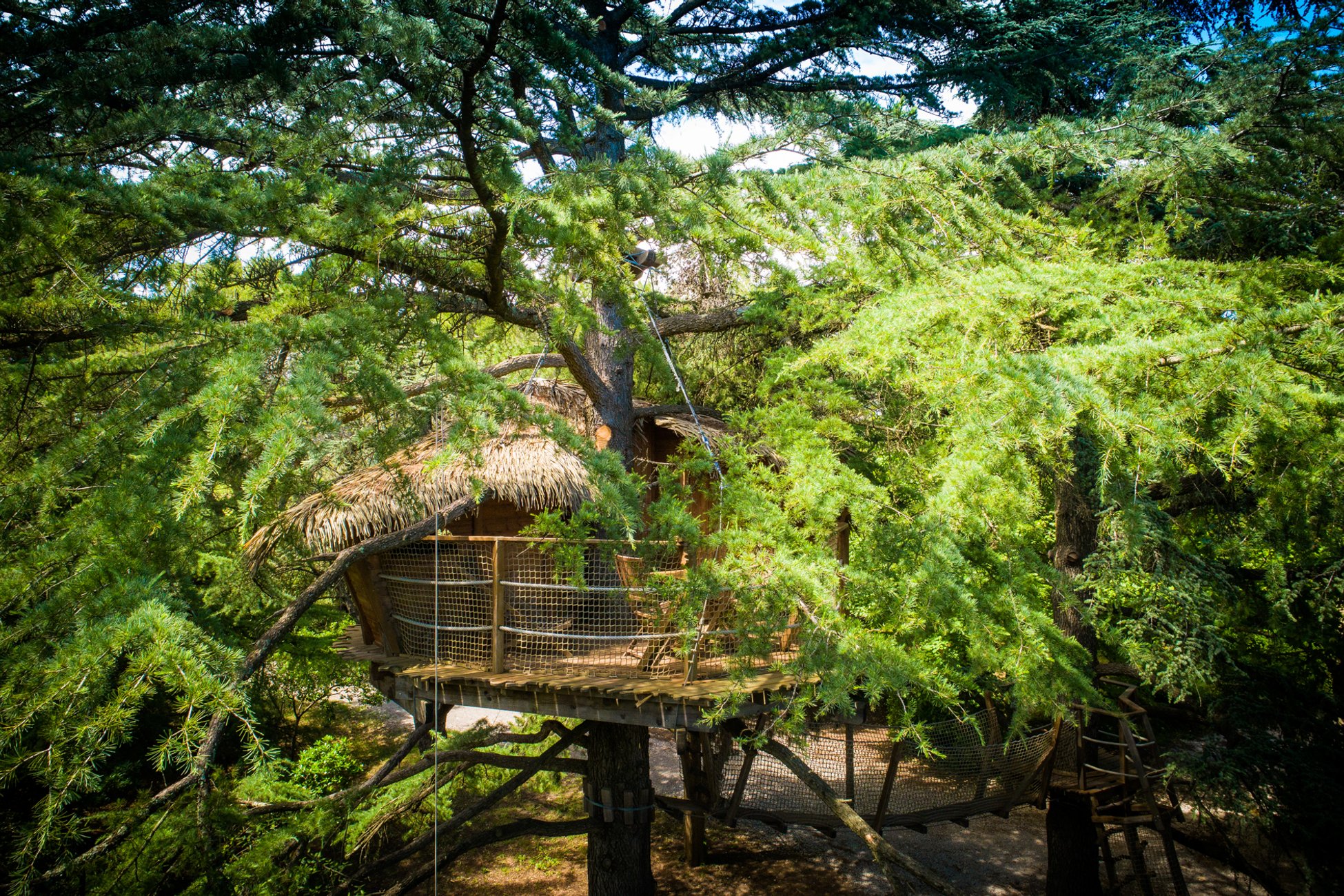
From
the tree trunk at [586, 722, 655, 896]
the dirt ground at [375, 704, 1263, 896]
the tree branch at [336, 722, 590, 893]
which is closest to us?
the tree branch at [336, 722, 590, 893]

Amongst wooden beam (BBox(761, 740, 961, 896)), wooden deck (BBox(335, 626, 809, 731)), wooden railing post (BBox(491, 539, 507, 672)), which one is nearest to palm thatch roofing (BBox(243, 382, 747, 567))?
wooden railing post (BBox(491, 539, 507, 672))

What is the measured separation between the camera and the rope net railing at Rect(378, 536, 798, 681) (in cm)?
450

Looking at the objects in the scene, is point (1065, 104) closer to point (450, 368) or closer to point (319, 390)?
point (450, 368)

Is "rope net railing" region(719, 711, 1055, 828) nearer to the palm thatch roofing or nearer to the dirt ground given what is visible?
the dirt ground

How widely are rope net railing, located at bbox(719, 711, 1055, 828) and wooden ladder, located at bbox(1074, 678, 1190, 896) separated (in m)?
0.48

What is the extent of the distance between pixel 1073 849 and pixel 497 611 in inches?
227

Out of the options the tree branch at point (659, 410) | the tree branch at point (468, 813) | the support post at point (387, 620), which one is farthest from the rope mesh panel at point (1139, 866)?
the support post at point (387, 620)

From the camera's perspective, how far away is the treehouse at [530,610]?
4.14 meters

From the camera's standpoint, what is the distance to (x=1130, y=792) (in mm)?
6605

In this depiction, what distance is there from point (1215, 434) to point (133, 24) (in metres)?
5.33

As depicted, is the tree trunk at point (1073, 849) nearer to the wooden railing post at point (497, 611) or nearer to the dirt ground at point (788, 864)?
the dirt ground at point (788, 864)

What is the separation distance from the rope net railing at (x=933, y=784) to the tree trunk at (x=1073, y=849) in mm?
444

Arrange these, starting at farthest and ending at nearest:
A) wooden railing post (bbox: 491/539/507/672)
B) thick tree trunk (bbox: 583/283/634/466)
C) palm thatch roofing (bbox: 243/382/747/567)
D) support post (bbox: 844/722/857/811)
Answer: thick tree trunk (bbox: 583/283/634/466) → support post (bbox: 844/722/857/811) → palm thatch roofing (bbox: 243/382/747/567) → wooden railing post (bbox: 491/539/507/672)

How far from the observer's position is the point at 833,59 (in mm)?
6828
